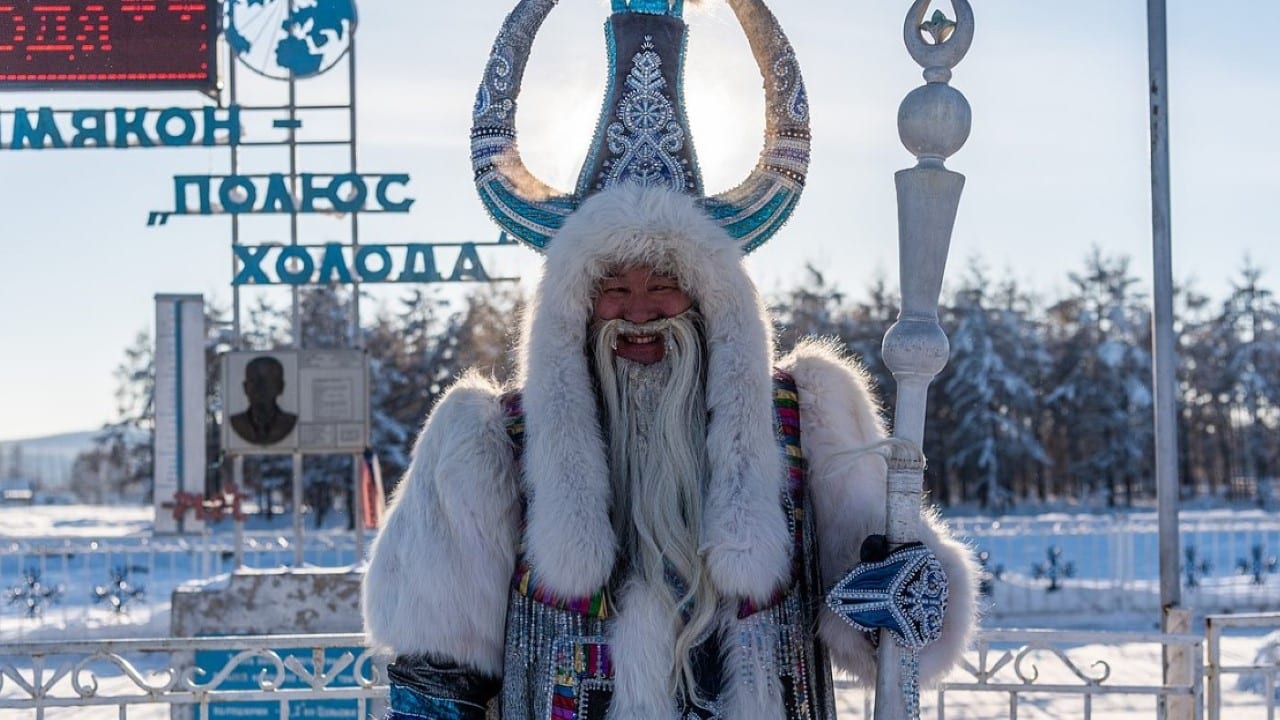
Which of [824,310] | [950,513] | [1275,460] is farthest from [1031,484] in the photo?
[824,310]

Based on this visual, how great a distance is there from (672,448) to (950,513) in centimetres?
2970

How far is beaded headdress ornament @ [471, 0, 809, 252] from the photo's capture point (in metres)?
2.71

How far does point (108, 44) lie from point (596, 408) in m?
7.05

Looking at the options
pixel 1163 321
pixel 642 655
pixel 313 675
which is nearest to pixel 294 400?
pixel 313 675

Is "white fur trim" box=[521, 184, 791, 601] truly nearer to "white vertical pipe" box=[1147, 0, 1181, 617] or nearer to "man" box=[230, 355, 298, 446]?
"white vertical pipe" box=[1147, 0, 1181, 617]

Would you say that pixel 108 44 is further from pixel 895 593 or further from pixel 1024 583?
pixel 1024 583

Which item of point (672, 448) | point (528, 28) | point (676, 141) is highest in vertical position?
point (528, 28)

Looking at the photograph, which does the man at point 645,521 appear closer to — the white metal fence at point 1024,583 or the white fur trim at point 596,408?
the white fur trim at point 596,408

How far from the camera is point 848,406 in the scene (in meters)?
2.60

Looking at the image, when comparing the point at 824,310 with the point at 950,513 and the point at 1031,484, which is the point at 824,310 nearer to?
the point at 950,513

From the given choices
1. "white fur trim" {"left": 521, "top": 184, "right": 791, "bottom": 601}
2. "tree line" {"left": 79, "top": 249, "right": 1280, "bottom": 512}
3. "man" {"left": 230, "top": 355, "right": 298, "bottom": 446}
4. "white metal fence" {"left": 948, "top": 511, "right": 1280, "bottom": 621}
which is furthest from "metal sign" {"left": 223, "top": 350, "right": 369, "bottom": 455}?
"tree line" {"left": 79, "top": 249, "right": 1280, "bottom": 512}

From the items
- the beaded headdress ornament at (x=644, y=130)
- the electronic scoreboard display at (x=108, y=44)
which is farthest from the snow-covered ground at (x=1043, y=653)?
the electronic scoreboard display at (x=108, y=44)

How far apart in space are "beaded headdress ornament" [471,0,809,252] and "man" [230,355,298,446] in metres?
5.45

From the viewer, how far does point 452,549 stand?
241 centimetres
